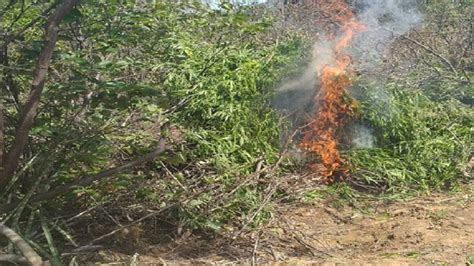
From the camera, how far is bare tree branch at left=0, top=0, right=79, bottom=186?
Result: 2.89 m

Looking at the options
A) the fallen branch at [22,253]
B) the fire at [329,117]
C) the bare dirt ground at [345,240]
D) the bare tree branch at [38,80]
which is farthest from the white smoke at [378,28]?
the fallen branch at [22,253]

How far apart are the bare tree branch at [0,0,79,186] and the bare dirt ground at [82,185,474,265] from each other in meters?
0.85

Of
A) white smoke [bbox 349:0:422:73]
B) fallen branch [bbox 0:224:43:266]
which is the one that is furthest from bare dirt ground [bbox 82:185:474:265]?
white smoke [bbox 349:0:422:73]

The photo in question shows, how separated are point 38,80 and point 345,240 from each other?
2545mm

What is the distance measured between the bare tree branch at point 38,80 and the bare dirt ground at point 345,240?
85 centimetres

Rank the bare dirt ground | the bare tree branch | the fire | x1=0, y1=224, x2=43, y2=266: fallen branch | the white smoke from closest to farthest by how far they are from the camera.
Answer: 1. x1=0, y1=224, x2=43, y2=266: fallen branch
2. the bare tree branch
3. the bare dirt ground
4. the fire
5. the white smoke

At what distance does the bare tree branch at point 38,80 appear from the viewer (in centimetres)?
289

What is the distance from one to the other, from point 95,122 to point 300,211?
2.12 metres

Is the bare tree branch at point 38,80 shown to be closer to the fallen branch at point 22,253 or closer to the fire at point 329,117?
the fallen branch at point 22,253

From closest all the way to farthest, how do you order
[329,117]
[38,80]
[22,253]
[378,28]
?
[22,253] → [38,80] → [329,117] → [378,28]

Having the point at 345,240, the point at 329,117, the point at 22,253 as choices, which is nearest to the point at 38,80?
the point at 22,253

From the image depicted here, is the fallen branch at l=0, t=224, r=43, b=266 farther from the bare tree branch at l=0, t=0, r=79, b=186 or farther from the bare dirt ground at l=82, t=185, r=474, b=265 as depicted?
the bare dirt ground at l=82, t=185, r=474, b=265

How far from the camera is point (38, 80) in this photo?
293 centimetres

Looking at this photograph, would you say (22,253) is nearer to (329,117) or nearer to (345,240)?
(345,240)
